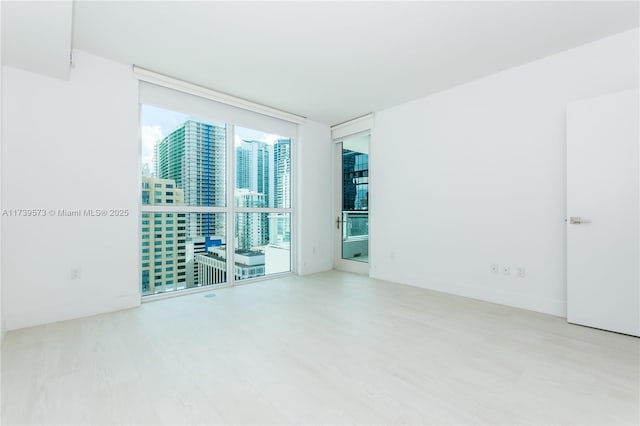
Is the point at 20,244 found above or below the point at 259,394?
above

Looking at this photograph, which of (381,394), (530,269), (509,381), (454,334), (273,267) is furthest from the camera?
(273,267)

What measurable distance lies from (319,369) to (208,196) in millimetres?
2842

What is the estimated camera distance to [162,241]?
352cm

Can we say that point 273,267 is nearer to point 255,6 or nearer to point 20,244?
point 20,244

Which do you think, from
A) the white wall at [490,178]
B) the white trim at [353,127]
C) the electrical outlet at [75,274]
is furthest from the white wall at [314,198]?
the electrical outlet at [75,274]

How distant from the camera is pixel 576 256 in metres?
2.66

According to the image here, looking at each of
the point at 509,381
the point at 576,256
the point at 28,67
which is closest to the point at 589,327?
the point at 576,256

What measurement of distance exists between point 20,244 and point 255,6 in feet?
9.59

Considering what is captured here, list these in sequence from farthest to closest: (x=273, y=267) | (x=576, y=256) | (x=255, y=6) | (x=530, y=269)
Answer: (x=273, y=267), (x=530, y=269), (x=576, y=256), (x=255, y=6)

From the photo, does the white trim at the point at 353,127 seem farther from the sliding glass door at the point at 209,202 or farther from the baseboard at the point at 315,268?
the baseboard at the point at 315,268

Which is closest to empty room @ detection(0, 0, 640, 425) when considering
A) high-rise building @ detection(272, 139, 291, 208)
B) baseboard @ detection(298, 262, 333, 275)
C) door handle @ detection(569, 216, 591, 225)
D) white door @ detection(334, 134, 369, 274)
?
door handle @ detection(569, 216, 591, 225)

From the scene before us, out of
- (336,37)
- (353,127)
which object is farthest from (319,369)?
(353,127)

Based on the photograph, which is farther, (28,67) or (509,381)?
(28,67)

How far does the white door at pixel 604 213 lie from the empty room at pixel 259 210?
2cm
